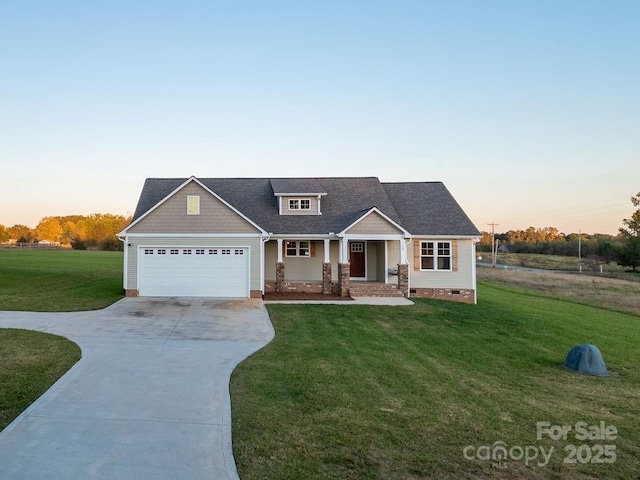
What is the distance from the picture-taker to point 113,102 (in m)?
20.1

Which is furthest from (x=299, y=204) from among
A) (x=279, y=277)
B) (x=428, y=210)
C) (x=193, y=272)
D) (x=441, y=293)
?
(x=441, y=293)

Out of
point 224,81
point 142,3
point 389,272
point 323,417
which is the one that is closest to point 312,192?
point 389,272

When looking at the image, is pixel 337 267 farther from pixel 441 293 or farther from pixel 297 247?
pixel 441 293

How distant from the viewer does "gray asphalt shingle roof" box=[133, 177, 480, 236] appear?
739 inches

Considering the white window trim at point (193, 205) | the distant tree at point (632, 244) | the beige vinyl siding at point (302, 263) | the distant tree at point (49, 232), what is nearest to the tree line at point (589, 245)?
the distant tree at point (632, 244)

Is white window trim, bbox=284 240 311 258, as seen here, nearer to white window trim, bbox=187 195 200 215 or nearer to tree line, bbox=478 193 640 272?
white window trim, bbox=187 195 200 215

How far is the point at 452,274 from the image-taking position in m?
18.7

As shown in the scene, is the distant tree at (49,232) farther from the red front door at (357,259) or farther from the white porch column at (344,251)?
the white porch column at (344,251)

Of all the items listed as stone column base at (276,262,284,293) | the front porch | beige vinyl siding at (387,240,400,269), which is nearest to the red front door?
the front porch

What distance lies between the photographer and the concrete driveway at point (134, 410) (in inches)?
151

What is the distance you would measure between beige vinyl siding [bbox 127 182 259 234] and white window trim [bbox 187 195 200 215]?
14 centimetres

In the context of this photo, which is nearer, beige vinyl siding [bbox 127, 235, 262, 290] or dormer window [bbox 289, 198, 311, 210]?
beige vinyl siding [bbox 127, 235, 262, 290]

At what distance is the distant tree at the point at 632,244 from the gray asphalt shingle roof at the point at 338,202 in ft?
150

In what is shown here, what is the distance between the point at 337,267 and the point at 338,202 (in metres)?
3.89
